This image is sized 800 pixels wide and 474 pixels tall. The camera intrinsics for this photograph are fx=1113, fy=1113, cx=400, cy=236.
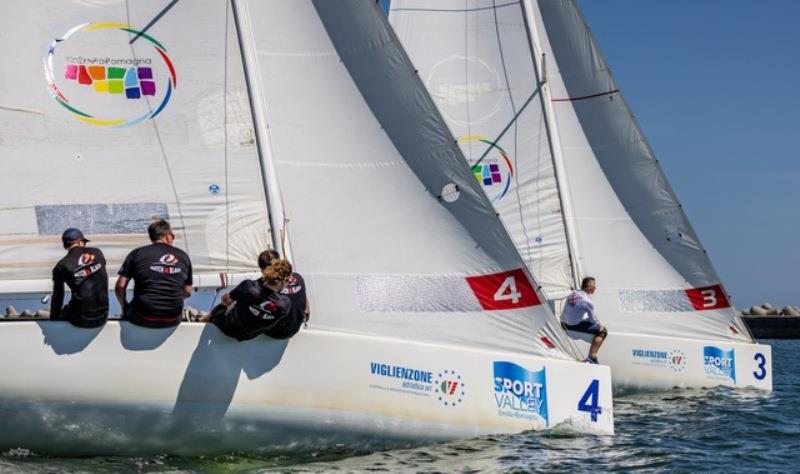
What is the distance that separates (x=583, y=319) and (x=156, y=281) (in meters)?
8.42

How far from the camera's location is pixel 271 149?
10953 mm

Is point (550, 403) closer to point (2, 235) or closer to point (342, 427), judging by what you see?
point (342, 427)

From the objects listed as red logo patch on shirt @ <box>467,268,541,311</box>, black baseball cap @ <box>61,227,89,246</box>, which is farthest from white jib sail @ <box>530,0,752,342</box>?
black baseball cap @ <box>61,227,89,246</box>

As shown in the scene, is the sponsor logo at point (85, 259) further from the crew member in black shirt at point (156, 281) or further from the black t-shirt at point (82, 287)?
the crew member in black shirt at point (156, 281)

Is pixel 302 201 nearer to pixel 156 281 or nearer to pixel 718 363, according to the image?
pixel 156 281

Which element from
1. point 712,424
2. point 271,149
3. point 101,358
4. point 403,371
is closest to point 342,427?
point 403,371

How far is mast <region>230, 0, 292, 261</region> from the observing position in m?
10.6

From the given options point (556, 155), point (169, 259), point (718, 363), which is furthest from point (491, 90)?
point (169, 259)

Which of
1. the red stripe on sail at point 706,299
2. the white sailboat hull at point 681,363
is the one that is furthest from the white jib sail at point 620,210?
the white sailboat hull at point 681,363

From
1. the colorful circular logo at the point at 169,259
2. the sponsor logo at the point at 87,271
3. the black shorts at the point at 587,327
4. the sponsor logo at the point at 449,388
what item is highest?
the colorful circular logo at the point at 169,259

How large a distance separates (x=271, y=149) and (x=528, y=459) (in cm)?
391

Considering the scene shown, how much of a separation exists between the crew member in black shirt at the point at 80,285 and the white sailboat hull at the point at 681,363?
375 inches

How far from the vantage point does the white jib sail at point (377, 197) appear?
10633 millimetres

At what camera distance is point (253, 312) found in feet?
29.7
